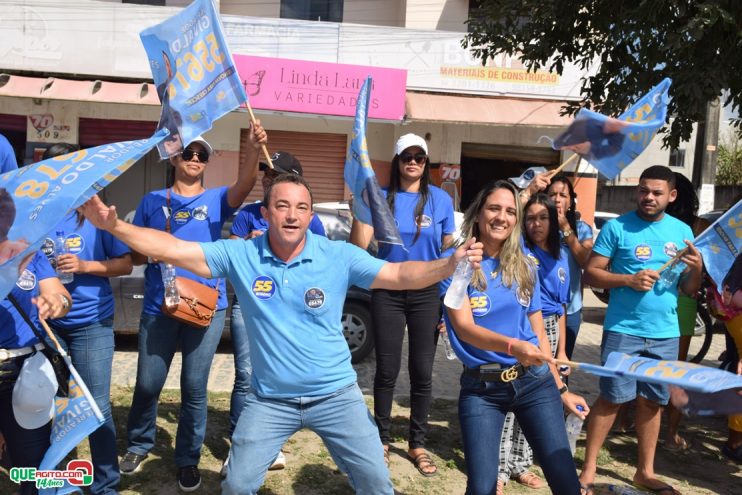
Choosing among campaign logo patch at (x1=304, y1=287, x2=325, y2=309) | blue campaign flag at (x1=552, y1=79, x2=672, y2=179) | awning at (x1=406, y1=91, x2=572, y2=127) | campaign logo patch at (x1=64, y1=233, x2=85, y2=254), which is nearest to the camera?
campaign logo patch at (x1=304, y1=287, x2=325, y2=309)

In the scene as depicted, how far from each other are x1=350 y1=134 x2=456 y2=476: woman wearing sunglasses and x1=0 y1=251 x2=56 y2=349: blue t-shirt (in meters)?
2.04

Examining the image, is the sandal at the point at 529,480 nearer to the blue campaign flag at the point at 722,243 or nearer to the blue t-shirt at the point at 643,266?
the blue t-shirt at the point at 643,266

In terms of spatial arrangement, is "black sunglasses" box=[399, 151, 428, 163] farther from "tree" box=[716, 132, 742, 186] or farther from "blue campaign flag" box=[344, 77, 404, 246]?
"tree" box=[716, 132, 742, 186]

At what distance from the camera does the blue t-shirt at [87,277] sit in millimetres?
3787

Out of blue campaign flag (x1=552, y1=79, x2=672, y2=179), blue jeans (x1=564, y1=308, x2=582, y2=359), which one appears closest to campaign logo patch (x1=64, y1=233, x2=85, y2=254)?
blue campaign flag (x1=552, y1=79, x2=672, y2=179)

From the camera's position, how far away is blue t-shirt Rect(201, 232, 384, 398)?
10.3 feet

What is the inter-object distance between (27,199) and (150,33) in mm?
1527

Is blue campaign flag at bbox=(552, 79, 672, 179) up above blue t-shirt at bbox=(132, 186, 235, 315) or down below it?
above

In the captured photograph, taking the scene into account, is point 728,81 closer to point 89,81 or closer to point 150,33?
point 150,33

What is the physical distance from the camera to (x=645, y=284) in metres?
4.21

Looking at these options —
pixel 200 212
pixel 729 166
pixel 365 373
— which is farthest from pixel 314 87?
pixel 729 166

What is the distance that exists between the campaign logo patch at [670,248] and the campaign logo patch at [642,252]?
10 centimetres

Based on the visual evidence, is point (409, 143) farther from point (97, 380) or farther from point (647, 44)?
point (97, 380)

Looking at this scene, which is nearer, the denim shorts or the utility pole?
the denim shorts
